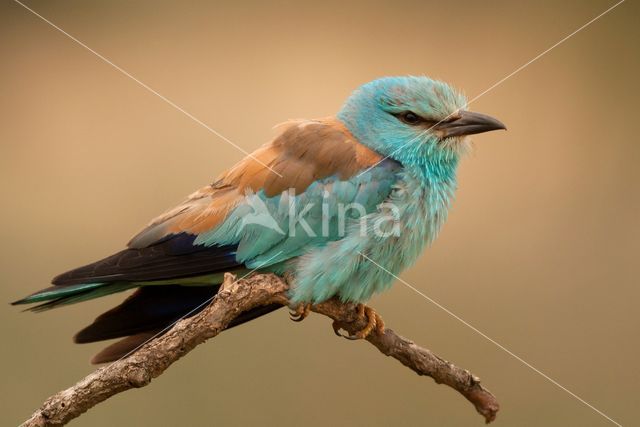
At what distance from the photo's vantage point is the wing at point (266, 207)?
2260 mm

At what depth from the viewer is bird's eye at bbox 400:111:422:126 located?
2.43m

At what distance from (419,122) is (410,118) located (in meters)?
0.03

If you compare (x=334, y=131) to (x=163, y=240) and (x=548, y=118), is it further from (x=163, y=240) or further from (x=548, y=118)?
(x=548, y=118)

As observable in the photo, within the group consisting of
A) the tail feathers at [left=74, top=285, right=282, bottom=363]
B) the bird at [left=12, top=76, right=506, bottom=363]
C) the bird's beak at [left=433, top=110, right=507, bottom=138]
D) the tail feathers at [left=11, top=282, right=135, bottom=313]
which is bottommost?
the tail feathers at [left=74, top=285, right=282, bottom=363]

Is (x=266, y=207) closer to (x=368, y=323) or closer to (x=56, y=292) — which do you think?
(x=368, y=323)

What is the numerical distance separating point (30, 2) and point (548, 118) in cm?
217

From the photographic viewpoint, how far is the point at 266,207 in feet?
7.66

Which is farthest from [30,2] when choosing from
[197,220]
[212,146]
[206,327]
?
[206,327]

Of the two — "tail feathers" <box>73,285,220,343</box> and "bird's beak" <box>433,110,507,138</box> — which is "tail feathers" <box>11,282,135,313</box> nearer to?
"tail feathers" <box>73,285,220,343</box>

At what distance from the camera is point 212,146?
3266 mm

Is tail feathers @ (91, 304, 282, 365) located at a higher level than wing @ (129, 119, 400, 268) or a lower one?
lower

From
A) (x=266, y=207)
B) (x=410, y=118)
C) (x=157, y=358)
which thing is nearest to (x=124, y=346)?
(x=157, y=358)

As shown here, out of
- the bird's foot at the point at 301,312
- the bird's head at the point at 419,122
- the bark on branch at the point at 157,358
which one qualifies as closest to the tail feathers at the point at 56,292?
the bark on branch at the point at 157,358

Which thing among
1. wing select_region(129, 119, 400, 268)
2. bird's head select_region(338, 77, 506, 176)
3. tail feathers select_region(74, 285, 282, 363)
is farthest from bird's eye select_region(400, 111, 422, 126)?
tail feathers select_region(74, 285, 282, 363)
